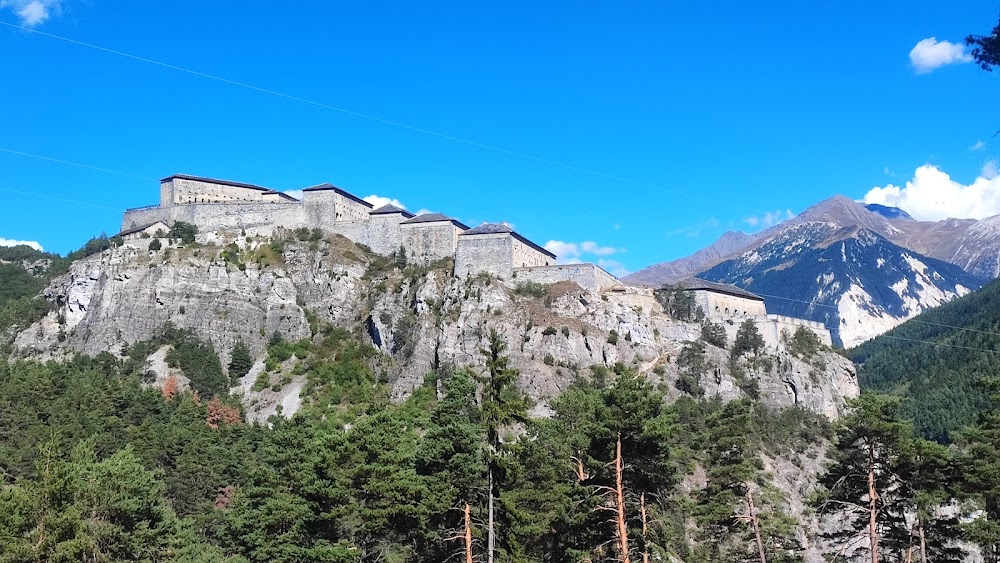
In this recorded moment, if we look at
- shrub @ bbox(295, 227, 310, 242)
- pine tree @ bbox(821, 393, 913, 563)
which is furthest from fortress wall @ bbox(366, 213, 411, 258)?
pine tree @ bbox(821, 393, 913, 563)

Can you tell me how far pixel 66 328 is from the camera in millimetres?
93438

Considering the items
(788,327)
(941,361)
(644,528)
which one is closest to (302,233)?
(788,327)

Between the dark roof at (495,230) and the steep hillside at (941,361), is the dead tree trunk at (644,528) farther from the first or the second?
the steep hillside at (941,361)

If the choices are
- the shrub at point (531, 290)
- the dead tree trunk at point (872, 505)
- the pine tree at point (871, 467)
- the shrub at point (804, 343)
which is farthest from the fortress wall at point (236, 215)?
the dead tree trunk at point (872, 505)

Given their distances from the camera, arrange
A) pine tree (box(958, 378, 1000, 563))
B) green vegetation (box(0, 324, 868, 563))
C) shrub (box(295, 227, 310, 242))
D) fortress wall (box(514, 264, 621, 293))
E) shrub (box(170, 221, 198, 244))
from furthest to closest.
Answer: shrub (box(295, 227, 310, 242)) < shrub (box(170, 221, 198, 244)) < fortress wall (box(514, 264, 621, 293)) < green vegetation (box(0, 324, 868, 563)) < pine tree (box(958, 378, 1000, 563))

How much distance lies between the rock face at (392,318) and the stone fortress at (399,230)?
235cm

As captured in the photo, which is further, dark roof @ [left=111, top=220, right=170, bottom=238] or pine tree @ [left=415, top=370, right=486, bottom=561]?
dark roof @ [left=111, top=220, right=170, bottom=238]

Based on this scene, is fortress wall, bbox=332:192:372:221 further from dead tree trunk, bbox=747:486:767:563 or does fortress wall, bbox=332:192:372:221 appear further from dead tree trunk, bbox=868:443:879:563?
dead tree trunk, bbox=868:443:879:563

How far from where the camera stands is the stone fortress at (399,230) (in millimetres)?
92188

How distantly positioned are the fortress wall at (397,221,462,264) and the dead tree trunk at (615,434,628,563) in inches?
2544

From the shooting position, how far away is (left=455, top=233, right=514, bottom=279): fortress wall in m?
91.8

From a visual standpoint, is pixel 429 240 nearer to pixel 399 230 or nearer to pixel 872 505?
pixel 399 230

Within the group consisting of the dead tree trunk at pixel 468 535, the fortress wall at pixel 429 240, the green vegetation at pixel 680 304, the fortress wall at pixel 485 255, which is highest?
the fortress wall at pixel 429 240

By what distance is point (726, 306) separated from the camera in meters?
98.7
